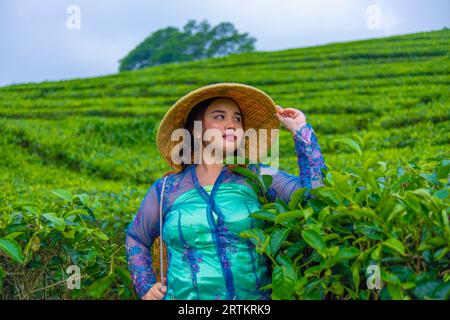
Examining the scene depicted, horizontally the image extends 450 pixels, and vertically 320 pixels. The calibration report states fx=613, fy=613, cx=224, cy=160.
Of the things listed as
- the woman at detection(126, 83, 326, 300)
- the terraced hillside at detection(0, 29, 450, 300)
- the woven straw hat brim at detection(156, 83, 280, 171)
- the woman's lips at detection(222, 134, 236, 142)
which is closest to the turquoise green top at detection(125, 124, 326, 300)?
the woman at detection(126, 83, 326, 300)

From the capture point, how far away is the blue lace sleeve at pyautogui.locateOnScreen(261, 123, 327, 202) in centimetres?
182

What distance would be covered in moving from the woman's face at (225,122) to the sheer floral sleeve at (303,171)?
5.7 inches

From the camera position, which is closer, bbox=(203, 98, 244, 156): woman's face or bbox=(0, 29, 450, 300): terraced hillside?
bbox=(203, 98, 244, 156): woman's face

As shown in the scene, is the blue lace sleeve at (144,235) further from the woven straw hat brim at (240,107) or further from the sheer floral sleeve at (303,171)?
the sheer floral sleeve at (303,171)

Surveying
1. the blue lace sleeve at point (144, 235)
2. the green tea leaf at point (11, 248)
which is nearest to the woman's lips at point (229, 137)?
the blue lace sleeve at point (144, 235)

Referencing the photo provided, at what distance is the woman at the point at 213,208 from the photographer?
5.89 ft

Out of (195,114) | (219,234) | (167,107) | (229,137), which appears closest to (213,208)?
(219,234)

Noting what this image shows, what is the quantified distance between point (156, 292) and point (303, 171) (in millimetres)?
581

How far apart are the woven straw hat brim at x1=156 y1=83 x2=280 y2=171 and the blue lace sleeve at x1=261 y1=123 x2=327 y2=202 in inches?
10.1

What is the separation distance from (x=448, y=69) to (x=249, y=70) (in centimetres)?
448

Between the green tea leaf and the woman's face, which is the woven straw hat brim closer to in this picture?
the woman's face

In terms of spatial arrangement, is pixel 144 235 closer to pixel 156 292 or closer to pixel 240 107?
pixel 156 292

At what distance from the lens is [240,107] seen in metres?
2.14

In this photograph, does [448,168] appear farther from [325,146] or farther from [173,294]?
[325,146]
